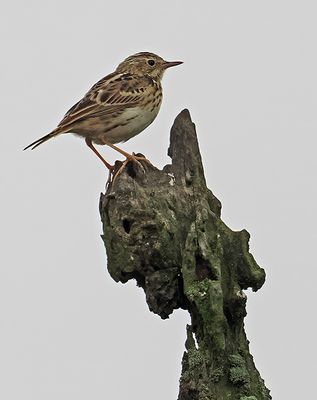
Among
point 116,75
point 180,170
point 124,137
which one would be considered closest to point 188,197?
point 180,170

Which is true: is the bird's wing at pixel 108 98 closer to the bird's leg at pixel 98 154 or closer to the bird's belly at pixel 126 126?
the bird's belly at pixel 126 126

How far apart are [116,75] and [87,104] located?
107 centimetres

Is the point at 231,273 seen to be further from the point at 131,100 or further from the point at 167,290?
the point at 131,100

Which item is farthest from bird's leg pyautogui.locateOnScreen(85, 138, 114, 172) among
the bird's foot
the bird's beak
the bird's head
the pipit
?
the bird's beak

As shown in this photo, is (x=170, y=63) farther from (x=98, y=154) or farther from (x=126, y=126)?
(x=98, y=154)

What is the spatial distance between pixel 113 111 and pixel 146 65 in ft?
4.95

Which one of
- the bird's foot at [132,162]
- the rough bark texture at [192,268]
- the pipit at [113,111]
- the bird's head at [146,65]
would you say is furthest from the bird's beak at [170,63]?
the rough bark texture at [192,268]

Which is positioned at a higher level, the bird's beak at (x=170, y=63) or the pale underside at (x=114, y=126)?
the bird's beak at (x=170, y=63)

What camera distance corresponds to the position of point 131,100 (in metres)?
13.4

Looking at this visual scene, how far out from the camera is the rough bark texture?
11008mm

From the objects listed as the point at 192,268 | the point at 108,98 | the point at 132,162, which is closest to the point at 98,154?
the point at 108,98

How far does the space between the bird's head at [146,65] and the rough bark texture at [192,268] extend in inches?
121

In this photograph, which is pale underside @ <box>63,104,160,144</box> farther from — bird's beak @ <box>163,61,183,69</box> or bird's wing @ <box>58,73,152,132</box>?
bird's beak @ <box>163,61,183,69</box>

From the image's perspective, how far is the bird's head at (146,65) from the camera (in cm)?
1426
